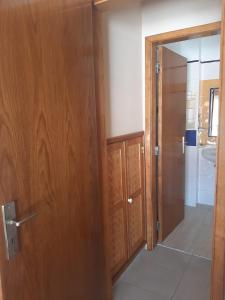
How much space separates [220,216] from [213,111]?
2.54 m

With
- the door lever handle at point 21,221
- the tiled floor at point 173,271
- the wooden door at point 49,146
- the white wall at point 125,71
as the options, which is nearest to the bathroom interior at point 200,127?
the tiled floor at point 173,271

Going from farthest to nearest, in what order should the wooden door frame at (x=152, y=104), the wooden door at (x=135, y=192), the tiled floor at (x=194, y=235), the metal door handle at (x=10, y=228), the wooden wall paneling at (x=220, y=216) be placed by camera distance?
the tiled floor at (x=194, y=235), the wooden door at (x=135, y=192), the wooden door frame at (x=152, y=104), the wooden wall paneling at (x=220, y=216), the metal door handle at (x=10, y=228)

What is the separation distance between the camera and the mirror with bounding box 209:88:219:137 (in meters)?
3.40

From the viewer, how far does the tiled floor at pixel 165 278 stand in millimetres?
1909

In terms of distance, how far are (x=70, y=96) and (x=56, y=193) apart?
0.50 m

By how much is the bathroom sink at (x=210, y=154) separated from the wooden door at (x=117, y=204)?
1.66m

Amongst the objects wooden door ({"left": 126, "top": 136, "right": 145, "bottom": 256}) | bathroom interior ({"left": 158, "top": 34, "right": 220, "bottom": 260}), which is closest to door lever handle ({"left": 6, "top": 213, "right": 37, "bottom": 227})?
wooden door ({"left": 126, "top": 136, "right": 145, "bottom": 256})

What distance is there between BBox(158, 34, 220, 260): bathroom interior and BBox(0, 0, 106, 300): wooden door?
189 centimetres

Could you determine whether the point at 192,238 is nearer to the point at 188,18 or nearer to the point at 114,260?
the point at 114,260

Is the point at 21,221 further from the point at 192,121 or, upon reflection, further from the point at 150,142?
the point at 192,121

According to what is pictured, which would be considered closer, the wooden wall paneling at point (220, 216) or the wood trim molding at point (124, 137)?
the wooden wall paneling at point (220, 216)

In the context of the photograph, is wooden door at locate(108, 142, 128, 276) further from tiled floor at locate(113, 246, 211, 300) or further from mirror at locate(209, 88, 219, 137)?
mirror at locate(209, 88, 219, 137)

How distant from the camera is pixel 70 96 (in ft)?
4.16

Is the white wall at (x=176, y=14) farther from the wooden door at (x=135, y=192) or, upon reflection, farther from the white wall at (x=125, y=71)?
the wooden door at (x=135, y=192)
